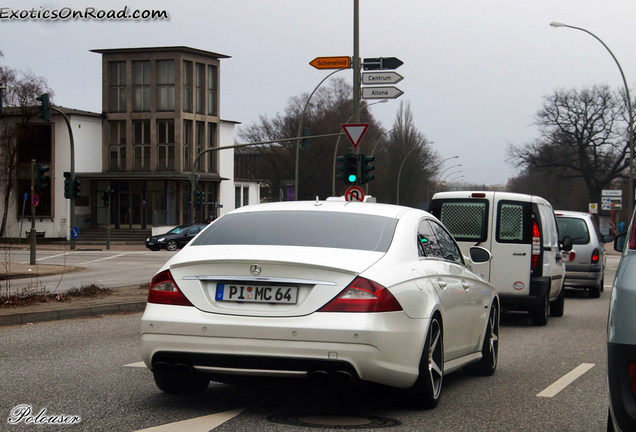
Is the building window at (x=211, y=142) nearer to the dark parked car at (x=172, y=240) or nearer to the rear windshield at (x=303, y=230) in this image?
the dark parked car at (x=172, y=240)

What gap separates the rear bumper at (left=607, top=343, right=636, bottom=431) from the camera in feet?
10.8

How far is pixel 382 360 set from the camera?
16.9 ft

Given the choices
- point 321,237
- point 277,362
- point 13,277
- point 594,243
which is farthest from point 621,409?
point 13,277

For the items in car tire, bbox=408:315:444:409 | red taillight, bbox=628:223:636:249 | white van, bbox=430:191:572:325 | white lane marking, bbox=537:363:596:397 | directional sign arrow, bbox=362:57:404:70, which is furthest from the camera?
directional sign arrow, bbox=362:57:404:70

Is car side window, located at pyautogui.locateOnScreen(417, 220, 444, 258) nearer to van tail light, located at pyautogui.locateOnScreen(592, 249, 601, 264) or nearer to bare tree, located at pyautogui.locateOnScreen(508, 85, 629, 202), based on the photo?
van tail light, located at pyautogui.locateOnScreen(592, 249, 601, 264)

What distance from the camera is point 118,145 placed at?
60.2 meters

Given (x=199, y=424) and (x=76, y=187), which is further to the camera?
(x=76, y=187)

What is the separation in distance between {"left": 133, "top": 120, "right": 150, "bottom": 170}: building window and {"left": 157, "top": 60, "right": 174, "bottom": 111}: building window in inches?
82.1

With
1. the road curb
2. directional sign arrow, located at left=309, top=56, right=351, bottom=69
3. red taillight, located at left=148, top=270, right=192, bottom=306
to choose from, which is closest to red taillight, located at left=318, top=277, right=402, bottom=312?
red taillight, located at left=148, top=270, right=192, bottom=306

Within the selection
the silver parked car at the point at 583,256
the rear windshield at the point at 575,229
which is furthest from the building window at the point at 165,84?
the silver parked car at the point at 583,256

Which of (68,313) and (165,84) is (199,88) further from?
(68,313)

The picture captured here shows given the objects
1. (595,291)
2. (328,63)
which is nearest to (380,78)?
(328,63)

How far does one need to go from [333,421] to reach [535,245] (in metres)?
7.34

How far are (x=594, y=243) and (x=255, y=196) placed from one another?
6173cm
